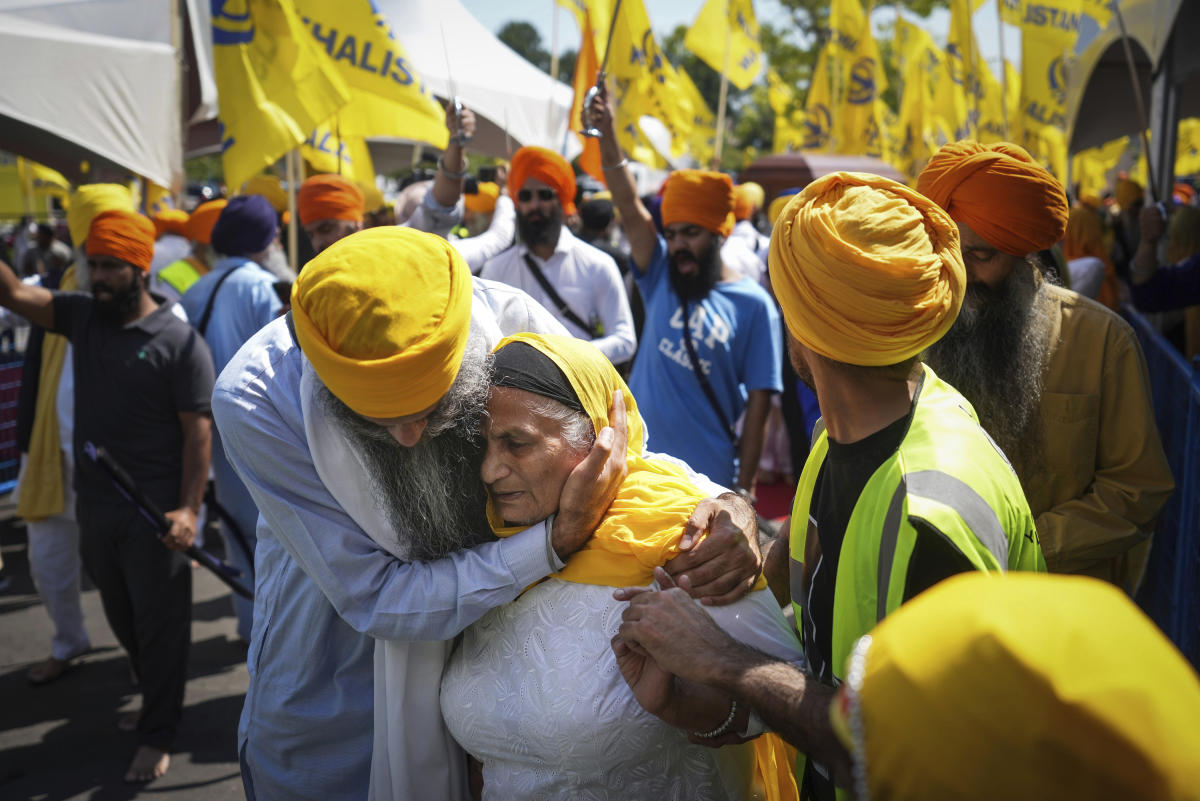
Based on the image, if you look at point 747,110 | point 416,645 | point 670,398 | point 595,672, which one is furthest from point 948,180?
point 747,110

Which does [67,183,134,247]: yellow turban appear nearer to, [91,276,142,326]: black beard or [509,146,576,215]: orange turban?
[91,276,142,326]: black beard

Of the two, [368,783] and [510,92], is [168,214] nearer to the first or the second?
[510,92]

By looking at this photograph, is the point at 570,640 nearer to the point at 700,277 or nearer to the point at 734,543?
the point at 734,543

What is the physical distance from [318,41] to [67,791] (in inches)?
165

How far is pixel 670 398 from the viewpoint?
4.69 meters

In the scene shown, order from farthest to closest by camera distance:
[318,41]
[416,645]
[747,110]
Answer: [747,110]
[318,41]
[416,645]

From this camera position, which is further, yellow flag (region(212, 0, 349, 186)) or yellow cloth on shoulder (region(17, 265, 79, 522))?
yellow flag (region(212, 0, 349, 186))

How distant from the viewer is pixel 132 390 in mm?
4129

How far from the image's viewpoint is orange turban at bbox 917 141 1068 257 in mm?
2568

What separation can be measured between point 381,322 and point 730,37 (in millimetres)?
8502

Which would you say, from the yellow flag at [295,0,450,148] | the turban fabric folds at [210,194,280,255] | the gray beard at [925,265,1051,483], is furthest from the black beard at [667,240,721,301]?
the turban fabric folds at [210,194,280,255]

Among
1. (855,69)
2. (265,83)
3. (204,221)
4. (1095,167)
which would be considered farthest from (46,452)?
(1095,167)

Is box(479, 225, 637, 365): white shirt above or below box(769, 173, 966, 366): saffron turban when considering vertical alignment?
below

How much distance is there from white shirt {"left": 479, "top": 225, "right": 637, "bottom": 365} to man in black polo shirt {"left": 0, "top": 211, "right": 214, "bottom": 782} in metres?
1.82
